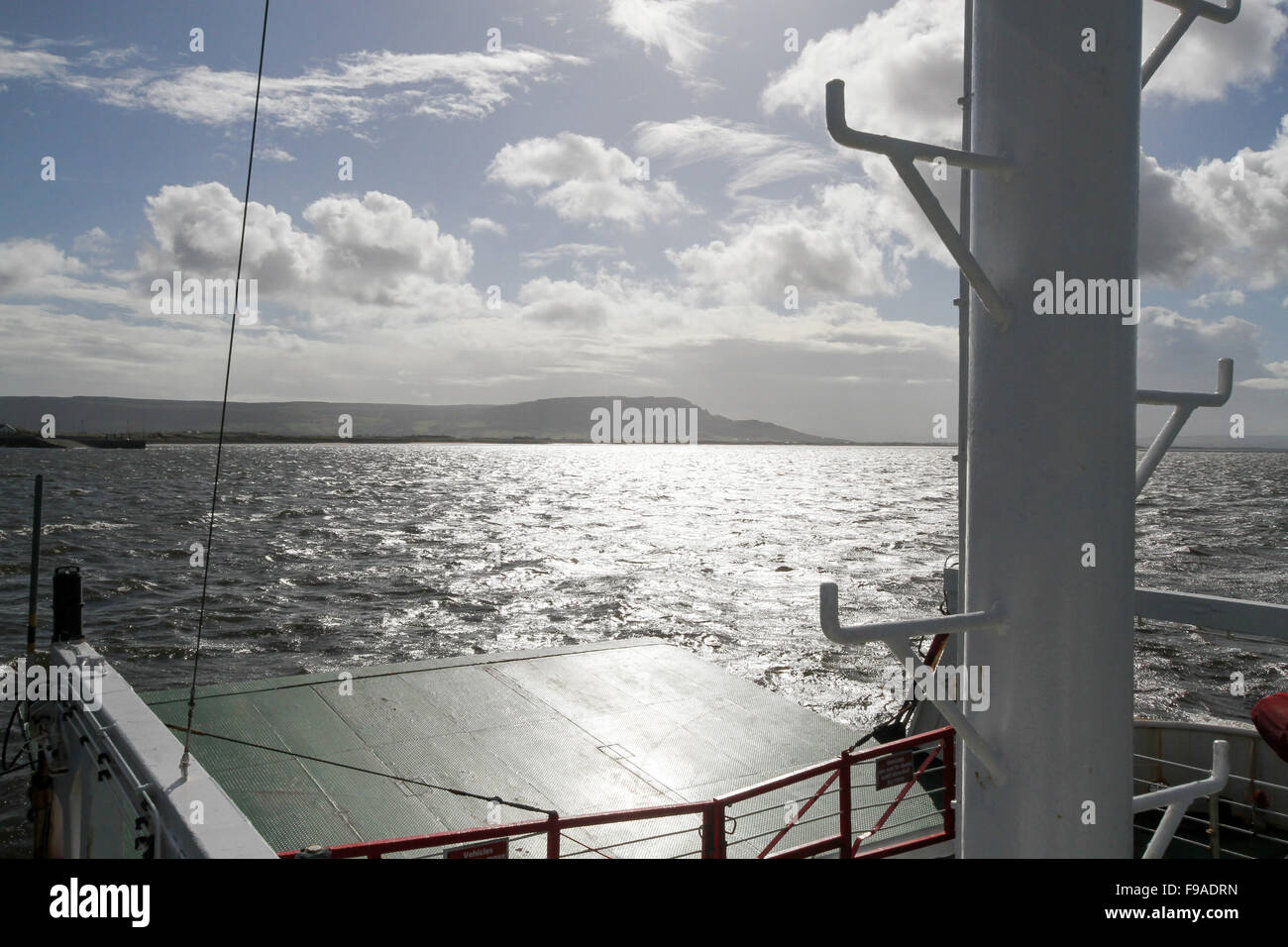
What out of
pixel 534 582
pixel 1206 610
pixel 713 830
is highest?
pixel 1206 610

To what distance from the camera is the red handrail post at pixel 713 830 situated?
880cm

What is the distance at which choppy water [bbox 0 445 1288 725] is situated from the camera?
A: 33625 mm

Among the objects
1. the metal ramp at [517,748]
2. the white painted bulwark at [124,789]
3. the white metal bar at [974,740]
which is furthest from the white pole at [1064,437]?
the metal ramp at [517,748]

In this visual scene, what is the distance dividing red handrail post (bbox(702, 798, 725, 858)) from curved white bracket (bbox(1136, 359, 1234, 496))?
19.7 ft

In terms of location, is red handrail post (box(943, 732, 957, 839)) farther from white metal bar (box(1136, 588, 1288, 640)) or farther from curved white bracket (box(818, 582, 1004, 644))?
curved white bracket (box(818, 582, 1004, 644))

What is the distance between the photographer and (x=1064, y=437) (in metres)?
3.28

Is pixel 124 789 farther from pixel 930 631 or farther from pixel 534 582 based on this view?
pixel 534 582

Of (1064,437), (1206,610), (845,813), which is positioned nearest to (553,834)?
(845,813)

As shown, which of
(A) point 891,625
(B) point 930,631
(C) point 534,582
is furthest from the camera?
(C) point 534,582

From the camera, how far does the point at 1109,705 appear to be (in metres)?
3.31

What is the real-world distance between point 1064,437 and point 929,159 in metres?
1.05
